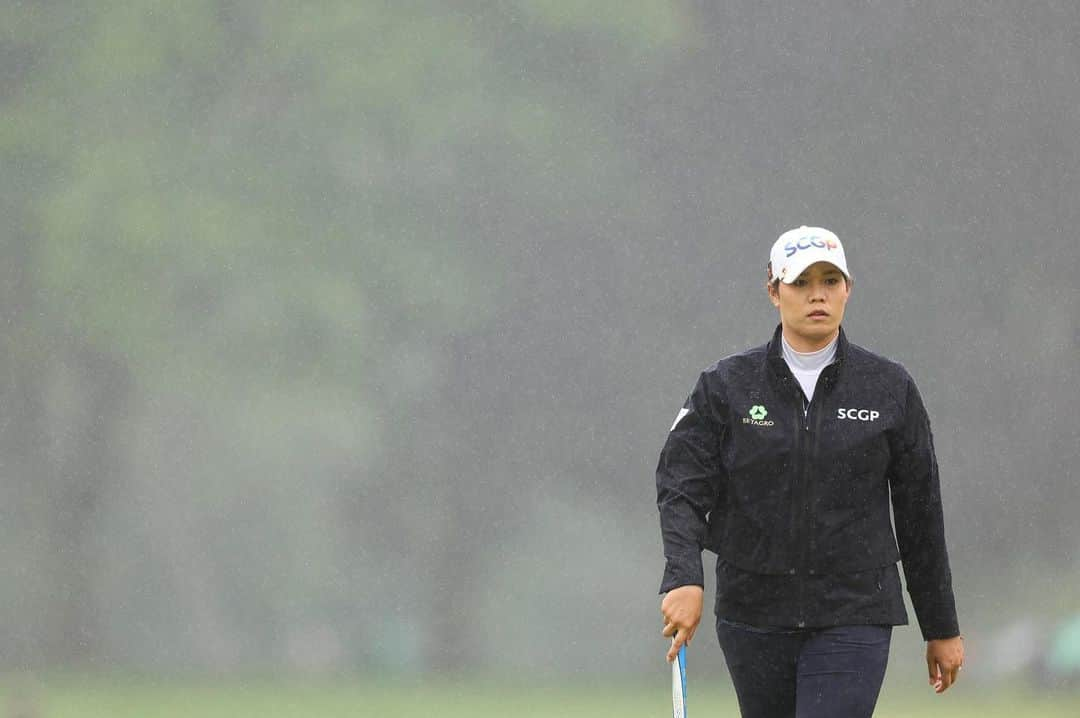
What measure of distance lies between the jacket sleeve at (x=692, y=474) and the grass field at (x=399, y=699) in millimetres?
7609

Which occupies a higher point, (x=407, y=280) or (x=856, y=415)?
(x=407, y=280)

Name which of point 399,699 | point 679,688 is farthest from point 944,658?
point 399,699

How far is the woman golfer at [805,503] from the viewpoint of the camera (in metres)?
3.86

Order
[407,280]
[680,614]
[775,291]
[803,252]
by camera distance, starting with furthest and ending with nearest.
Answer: [407,280]
[775,291]
[803,252]
[680,614]

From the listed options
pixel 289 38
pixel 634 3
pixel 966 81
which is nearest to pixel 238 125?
pixel 289 38

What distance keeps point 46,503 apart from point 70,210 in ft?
7.05

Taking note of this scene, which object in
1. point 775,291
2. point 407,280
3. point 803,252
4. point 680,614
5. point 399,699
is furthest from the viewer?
point 407,280

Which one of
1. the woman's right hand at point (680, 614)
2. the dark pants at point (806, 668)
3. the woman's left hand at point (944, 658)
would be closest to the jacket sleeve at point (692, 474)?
the woman's right hand at point (680, 614)

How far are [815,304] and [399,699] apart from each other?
A: 8.66 meters

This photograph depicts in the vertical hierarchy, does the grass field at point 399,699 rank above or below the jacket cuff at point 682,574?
below

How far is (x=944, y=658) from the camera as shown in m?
4.04

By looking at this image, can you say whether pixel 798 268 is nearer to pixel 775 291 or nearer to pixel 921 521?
pixel 775 291

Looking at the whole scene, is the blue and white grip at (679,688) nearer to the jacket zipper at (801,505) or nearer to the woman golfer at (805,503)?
the woman golfer at (805,503)

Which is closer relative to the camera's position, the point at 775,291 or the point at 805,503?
the point at 805,503
